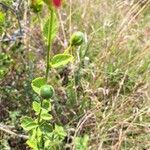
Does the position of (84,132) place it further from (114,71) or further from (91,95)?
(114,71)

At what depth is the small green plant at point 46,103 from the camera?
42.7 inches

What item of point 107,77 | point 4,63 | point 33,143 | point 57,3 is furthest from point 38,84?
point 107,77

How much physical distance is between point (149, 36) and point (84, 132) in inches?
30.2

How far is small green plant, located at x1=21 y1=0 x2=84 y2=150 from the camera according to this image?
108cm

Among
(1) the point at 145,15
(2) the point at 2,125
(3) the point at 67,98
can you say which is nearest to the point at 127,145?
(3) the point at 67,98

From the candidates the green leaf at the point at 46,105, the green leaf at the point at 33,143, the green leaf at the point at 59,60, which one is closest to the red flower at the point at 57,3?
the green leaf at the point at 59,60

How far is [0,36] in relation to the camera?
67.3 inches

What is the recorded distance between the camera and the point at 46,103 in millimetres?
1226

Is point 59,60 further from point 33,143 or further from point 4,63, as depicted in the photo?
point 4,63

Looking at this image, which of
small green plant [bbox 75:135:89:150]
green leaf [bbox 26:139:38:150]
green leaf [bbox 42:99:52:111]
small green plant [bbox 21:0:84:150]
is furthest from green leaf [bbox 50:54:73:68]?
small green plant [bbox 75:135:89:150]

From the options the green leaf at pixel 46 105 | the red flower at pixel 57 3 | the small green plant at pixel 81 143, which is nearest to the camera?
the red flower at pixel 57 3

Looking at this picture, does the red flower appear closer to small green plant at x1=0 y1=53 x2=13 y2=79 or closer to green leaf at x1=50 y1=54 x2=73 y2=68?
green leaf at x1=50 y1=54 x2=73 y2=68

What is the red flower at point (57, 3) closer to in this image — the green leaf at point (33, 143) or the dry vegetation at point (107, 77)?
the green leaf at point (33, 143)

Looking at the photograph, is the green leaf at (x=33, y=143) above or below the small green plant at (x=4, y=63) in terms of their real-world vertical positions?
below
